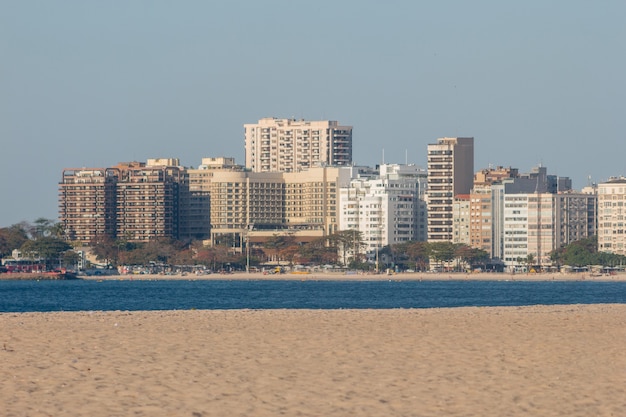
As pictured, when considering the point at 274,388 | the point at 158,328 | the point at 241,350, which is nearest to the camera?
Answer: the point at 274,388

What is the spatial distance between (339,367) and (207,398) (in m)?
4.72

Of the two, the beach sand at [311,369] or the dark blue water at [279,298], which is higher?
the beach sand at [311,369]

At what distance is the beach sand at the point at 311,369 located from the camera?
21.8m

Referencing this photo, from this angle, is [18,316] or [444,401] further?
[18,316]

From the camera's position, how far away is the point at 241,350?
29.3 m

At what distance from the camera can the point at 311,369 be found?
25984 mm

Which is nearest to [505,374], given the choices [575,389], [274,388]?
[575,389]

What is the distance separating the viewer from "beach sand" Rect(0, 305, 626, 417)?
21.8 meters

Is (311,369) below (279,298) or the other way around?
the other way around

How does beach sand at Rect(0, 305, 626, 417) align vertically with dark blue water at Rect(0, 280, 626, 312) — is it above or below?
above

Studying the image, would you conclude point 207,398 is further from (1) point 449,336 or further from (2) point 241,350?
(1) point 449,336

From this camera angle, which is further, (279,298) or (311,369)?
(279,298)

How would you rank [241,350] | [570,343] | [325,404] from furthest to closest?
[570,343] < [241,350] < [325,404]

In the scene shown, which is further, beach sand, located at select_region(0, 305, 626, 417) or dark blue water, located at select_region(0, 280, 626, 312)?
dark blue water, located at select_region(0, 280, 626, 312)
